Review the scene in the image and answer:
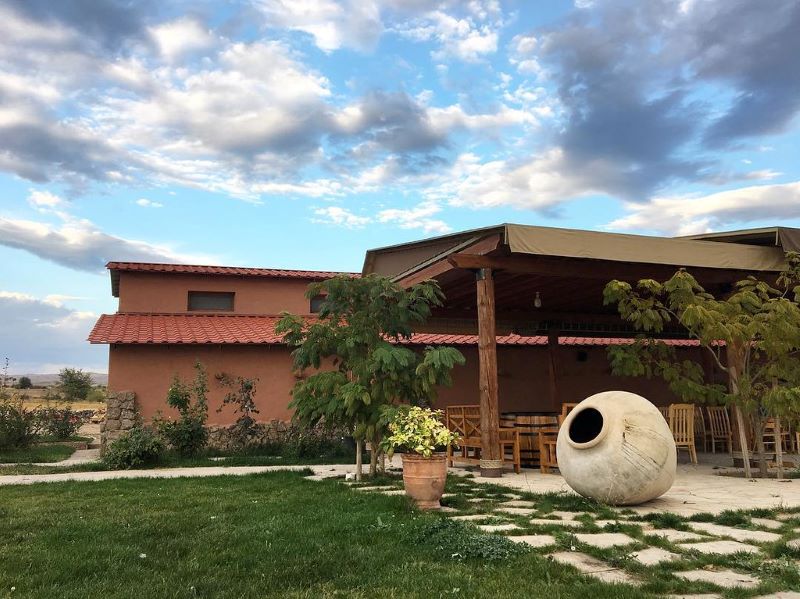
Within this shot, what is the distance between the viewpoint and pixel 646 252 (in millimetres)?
7340

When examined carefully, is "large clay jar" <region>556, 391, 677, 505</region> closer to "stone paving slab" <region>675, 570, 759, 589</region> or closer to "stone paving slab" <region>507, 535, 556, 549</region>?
"stone paving slab" <region>507, 535, 556, 549</region>

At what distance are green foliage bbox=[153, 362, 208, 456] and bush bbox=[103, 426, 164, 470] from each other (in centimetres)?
49

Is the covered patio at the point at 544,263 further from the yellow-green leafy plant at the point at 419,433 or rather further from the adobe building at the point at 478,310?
the yellow-green leafy plant at the point at 419,433

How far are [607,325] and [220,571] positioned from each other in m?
11.9

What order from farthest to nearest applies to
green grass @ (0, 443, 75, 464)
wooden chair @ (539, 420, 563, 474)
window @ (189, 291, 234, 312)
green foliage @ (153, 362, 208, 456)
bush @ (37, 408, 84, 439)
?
window @ (189, 291, 234, 312) → bush @ (37, 408, 84, 439) → green grass @ (0, 443, 75, 464) → green foliage @ (153, 362, 208, 456) → wooden chair @ (539, 420, 563, 474)

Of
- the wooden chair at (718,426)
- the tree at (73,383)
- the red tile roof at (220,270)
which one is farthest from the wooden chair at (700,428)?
the tree at (73,383)

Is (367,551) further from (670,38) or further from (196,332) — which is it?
(196,332)

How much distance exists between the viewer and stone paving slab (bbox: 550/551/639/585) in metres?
3.08

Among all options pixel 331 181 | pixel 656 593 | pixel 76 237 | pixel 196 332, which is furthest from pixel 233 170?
pixel 656 593

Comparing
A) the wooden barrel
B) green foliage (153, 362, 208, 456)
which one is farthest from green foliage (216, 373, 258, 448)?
the wooden barrel

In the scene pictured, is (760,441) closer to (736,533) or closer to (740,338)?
(740,338)

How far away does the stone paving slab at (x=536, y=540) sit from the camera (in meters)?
3.80

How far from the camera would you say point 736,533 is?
4.12m

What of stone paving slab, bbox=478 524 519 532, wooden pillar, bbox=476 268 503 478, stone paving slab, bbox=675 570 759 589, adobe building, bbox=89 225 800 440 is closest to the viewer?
stone paving slab, bbox=675 570 759 589
